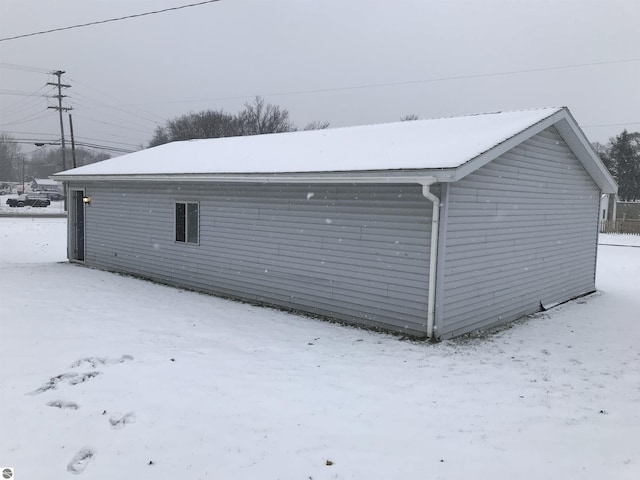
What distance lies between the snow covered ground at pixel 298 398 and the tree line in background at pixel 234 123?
50840 mm

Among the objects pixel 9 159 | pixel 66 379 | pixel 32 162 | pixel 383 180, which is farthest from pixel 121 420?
pixel 32 162

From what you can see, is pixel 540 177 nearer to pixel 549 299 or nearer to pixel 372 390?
pixel 549 299

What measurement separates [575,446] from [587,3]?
21.8 meters

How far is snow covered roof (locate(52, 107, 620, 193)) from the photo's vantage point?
24.7ft

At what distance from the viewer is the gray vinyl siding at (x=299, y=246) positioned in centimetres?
759

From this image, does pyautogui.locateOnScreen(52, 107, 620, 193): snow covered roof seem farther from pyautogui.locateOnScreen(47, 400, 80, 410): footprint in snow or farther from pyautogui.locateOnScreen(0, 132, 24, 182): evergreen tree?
pyautogui.locateOnScreen(0, 132, 24, 182): evergreen tree

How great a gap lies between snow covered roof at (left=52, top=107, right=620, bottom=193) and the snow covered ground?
263cm

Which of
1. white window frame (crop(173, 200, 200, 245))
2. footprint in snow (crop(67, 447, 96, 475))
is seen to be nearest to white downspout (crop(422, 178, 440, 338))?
footprint in snow (crop(67, 447, 96, 475))

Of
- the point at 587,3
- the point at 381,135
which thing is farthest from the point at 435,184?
the point at 587,3

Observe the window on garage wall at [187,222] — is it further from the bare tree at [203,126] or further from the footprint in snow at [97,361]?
the bare tree at [203,126]

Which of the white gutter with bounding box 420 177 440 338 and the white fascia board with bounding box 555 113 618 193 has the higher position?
the white fascia board with bounding box 555 113 618 193

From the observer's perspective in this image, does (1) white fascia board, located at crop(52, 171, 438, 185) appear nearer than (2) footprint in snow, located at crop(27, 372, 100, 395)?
No

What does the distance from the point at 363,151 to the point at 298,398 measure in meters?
5.44

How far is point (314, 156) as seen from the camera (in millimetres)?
9617
